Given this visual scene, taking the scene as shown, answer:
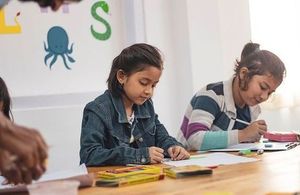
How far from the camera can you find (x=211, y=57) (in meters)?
2.50

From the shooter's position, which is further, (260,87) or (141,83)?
(260,87)

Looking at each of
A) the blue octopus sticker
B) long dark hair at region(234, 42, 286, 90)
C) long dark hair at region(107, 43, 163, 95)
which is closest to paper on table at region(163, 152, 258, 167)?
long dark hair at region(107, 43, 163, 95)

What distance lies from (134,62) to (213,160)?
1.44ft

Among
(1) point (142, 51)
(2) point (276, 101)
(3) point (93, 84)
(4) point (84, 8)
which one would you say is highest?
(4) point (84, 8)

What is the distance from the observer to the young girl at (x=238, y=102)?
5.36ft

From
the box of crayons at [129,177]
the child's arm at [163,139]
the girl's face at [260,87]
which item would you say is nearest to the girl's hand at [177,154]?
the child's arm at [163,139]

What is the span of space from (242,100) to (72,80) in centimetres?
76

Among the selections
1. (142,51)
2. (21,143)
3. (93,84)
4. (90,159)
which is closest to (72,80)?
(93,84)

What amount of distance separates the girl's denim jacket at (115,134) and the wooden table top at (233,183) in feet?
1.00

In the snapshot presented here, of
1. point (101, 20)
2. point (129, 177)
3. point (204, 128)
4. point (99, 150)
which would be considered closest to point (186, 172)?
point (129, 177)

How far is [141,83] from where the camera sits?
1508 millimetres

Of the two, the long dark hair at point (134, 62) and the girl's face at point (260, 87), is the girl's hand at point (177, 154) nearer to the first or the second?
the long dark hair at point (134, 62)

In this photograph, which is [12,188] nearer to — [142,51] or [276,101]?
[142,51]

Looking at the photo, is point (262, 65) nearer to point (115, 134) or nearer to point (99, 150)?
point (115, 134)
